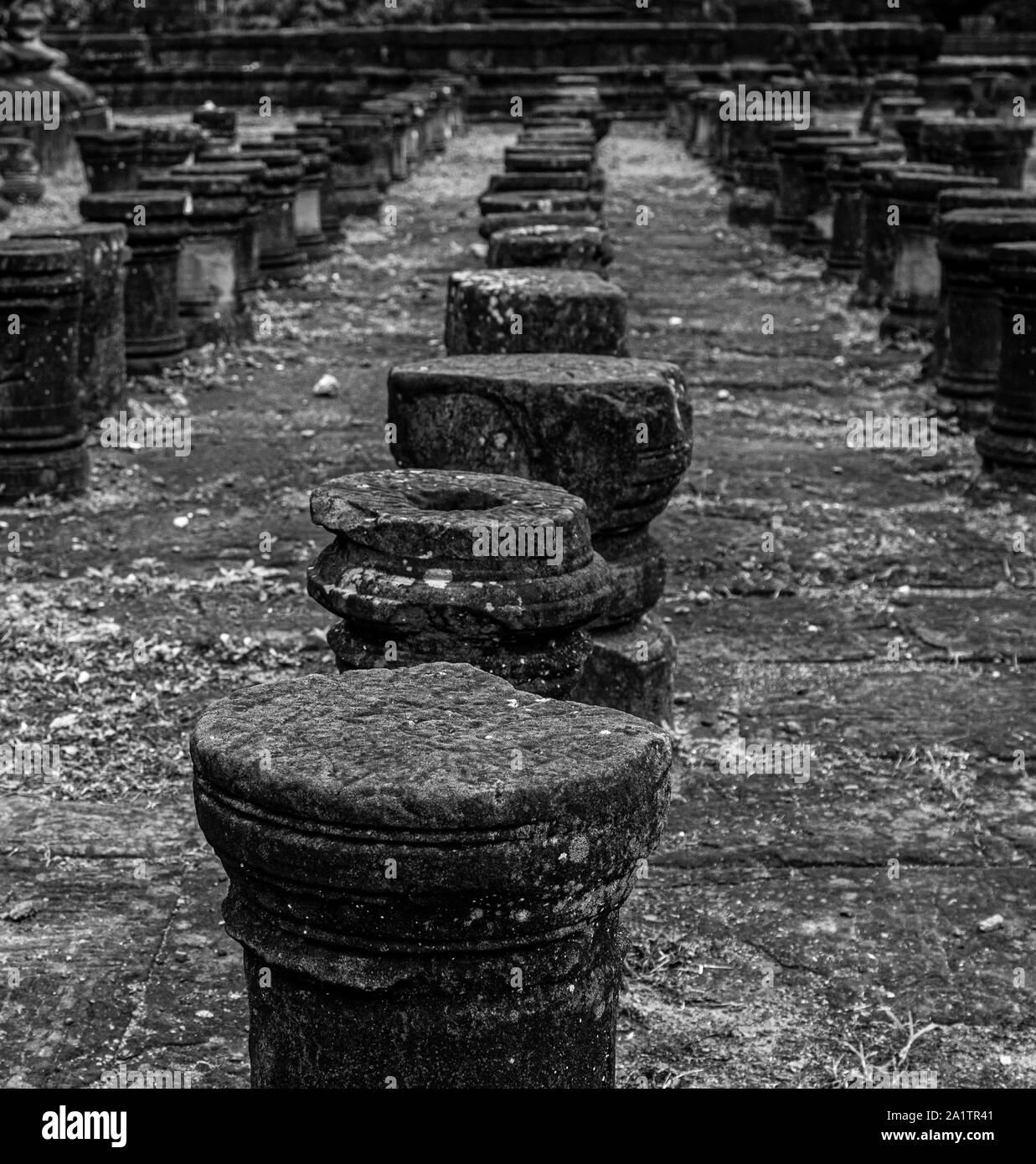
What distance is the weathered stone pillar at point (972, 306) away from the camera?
9.38 metres

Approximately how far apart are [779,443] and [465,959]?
7.21m

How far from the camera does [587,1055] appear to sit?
2.98 metres

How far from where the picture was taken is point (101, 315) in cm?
932

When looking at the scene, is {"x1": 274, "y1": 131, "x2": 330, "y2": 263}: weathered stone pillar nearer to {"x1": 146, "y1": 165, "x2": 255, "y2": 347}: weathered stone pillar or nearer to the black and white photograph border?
the black and white photograph border

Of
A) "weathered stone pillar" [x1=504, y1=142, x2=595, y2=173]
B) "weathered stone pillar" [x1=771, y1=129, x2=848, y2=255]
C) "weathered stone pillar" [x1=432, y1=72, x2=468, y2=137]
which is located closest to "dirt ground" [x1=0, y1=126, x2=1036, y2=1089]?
"weathered stone pillar" [x1=504, y1=142, x2=595, y2=173]

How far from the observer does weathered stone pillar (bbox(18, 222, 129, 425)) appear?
9156mm

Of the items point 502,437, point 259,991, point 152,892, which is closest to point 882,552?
point 502,437

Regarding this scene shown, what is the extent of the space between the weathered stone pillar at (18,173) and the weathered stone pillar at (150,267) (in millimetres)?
8132

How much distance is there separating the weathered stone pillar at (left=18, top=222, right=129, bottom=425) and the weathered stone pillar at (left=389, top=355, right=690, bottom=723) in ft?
13.1

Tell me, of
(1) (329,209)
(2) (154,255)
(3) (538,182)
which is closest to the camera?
(2) (154,255)

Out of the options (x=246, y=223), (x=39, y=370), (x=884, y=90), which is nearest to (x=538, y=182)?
(x=246, y=223)

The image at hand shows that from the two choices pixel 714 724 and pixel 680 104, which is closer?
pixel 714 724

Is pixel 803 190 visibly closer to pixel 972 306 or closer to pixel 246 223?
pixel 246 223

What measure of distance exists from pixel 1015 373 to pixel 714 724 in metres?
3.26
